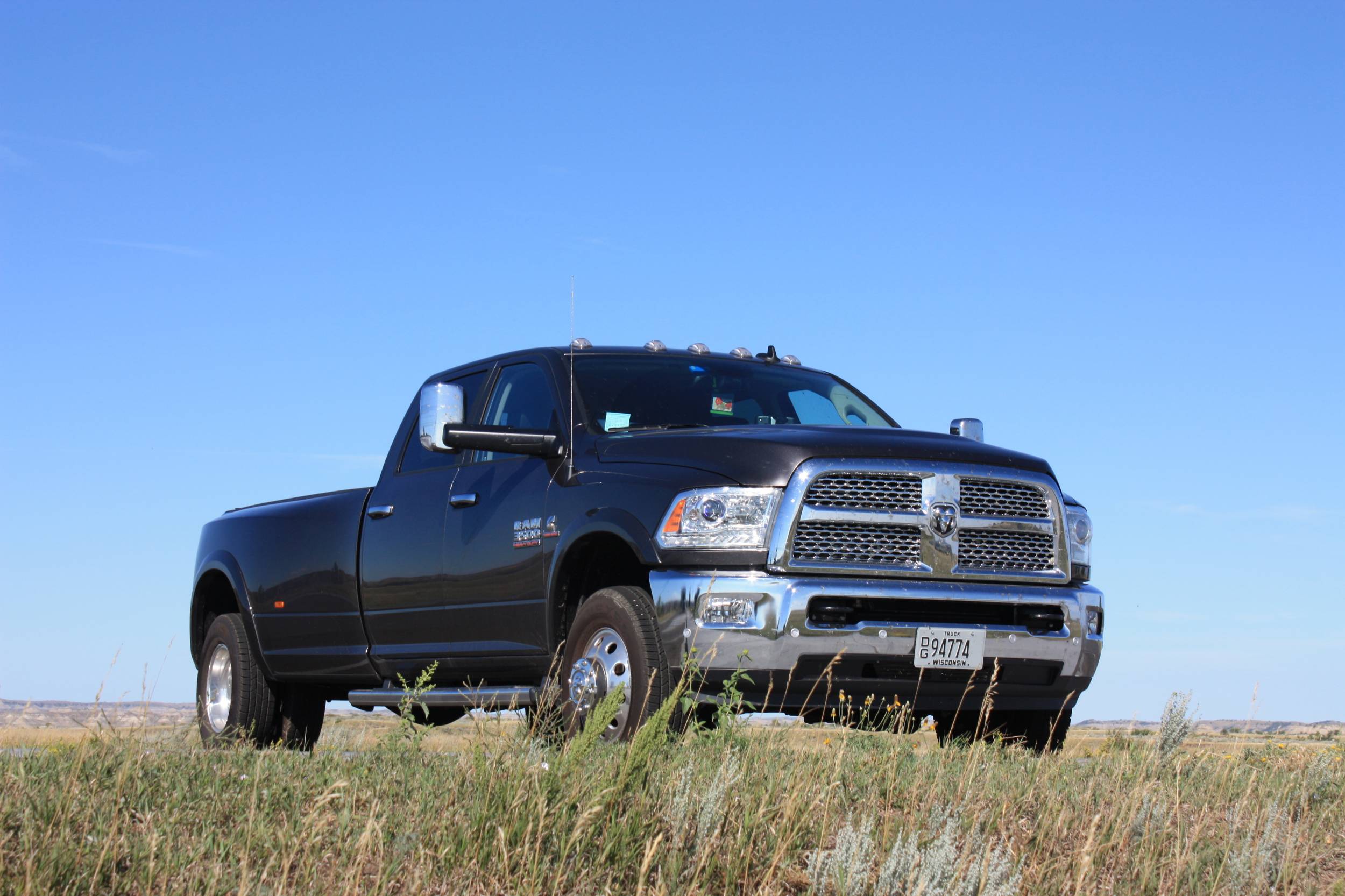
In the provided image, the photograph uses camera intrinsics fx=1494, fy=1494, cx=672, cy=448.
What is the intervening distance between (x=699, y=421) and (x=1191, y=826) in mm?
3361

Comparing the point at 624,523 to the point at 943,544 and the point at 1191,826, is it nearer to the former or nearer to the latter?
the point at 943,544

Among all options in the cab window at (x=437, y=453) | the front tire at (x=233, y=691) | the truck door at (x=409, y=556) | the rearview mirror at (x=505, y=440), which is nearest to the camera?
the rearview mirror at (x=505, y=440)

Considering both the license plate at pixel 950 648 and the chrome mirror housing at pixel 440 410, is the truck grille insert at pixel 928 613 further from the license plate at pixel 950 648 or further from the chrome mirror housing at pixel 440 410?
the chrome mirror housing at pixel 440 410

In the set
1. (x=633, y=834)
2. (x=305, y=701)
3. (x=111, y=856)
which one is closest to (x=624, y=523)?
(x=633, y=834)

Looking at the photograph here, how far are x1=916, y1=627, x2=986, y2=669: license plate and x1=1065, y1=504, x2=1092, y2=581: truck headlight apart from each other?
98 centimetres

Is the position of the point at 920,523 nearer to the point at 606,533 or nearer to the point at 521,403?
the point at 606,533

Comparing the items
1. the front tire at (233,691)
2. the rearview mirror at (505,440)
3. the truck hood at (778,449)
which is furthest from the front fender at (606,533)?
the front tire at (233,691)

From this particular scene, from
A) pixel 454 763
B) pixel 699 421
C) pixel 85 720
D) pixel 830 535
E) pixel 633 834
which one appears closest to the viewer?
pixel 633 834

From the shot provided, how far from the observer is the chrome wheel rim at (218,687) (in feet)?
33.0

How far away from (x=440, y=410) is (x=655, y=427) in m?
1.11

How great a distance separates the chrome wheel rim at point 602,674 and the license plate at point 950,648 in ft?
4.17

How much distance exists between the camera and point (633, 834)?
424 centimetres

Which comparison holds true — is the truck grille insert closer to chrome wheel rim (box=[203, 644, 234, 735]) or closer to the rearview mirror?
the rearview mirror

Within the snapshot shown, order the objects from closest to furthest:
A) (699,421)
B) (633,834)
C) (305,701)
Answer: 1. (633,834)
2. (699,421)
3. (305,701)
